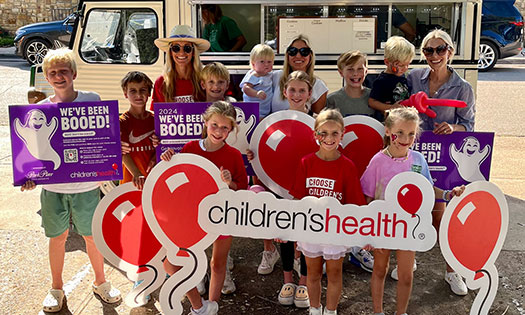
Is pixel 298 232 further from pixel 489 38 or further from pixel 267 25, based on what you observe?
pixel 489 38

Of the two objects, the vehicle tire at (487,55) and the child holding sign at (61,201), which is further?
the vehicle tire at (487,55)

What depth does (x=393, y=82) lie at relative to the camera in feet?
13.2

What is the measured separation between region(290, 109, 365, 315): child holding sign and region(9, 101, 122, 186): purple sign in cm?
131

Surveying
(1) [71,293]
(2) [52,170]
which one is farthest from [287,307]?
(2) [52,170]

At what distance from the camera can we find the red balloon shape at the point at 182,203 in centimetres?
346

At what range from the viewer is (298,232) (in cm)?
335

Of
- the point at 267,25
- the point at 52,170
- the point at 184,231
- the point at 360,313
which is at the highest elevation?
the point at 267,25

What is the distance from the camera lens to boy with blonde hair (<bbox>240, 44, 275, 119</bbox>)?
4.28 meters

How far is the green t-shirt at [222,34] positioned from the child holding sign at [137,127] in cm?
163

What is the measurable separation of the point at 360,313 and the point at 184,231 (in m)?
1.41

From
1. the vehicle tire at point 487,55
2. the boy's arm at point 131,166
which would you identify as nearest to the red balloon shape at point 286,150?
the boy's arm at point 131,166

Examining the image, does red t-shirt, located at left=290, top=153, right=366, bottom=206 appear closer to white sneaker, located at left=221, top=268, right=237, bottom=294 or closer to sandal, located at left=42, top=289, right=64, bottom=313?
white sneaker, located at left=221, top=268, right=237, bottom=294

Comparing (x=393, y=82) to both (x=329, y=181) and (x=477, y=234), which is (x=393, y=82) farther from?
(x=477, y=234)

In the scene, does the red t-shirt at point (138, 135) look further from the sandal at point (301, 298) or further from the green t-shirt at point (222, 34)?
the green t-shirt at point (222, 34)
